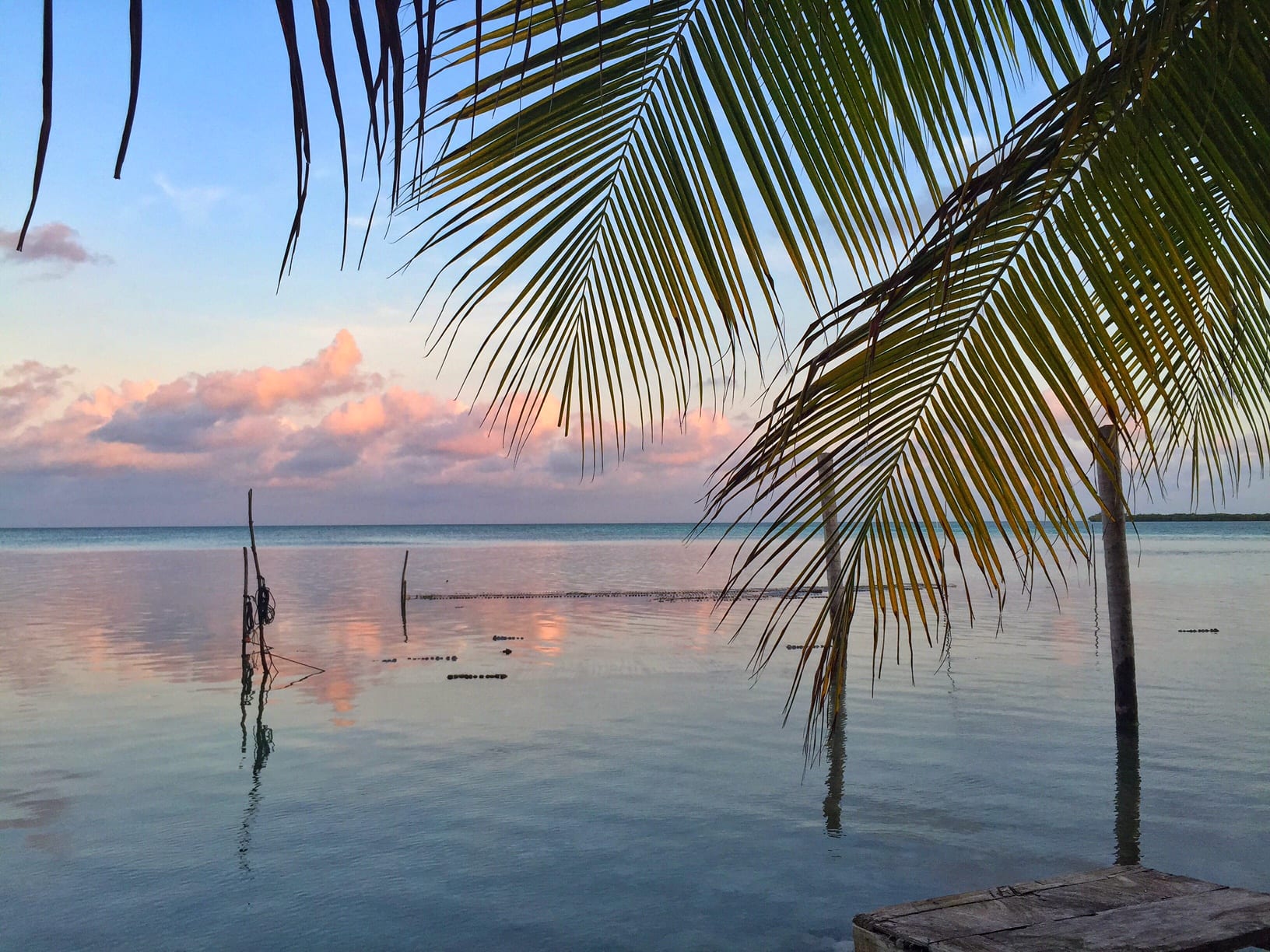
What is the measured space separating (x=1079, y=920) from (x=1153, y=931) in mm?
247

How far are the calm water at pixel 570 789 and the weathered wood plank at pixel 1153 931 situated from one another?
3.10 meters

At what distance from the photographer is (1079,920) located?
3779 millimetres

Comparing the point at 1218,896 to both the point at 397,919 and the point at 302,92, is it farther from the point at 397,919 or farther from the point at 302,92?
the point at 397,919

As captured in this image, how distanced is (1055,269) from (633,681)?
1438 centimetres

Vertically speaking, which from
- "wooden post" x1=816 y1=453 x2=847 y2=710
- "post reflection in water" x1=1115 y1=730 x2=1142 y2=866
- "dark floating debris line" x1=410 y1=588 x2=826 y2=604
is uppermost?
"wooden post" x1=816 y1=453 x2=847 y2=710

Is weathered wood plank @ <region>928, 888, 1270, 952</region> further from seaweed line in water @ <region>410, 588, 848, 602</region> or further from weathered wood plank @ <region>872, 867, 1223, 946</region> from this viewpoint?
seaweed line in water @ <region>410, 588, 848, 602</region>

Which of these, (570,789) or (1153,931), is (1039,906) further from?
(570,789)

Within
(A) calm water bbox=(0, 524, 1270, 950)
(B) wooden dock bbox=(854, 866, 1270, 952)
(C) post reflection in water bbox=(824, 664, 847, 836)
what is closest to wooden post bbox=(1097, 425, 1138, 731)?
(A) calm water bbox=(0, 524, 1270, 950)

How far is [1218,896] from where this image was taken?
4.00 m

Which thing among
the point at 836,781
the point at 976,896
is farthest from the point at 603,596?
the point at 976,896

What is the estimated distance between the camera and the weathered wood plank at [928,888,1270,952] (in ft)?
11.5

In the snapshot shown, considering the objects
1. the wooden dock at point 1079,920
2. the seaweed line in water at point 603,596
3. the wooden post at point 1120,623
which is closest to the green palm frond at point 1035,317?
the wooden dock at point 1079,920

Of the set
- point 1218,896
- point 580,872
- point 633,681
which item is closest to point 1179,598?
point 633,681

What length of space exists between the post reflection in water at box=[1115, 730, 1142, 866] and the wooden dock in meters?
4.02
